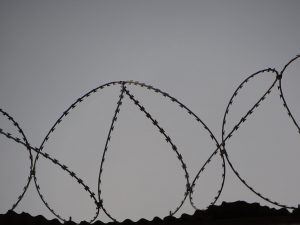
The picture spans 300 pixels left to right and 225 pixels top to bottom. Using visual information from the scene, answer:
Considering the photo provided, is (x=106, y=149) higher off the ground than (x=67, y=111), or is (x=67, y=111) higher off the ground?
(x=67, y=111)

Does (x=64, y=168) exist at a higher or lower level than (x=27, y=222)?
higher

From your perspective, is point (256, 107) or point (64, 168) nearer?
point (64, 168)

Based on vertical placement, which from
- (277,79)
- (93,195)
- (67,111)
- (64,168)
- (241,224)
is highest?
(277,79)

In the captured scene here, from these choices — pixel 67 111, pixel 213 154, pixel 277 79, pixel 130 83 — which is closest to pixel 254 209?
pixel 213 154

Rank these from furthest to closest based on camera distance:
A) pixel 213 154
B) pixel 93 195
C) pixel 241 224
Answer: pixel 213 154, pixel 93 195, pixel 241 224

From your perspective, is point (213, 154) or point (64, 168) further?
point (213, 154)

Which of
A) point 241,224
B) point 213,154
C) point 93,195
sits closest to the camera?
point 241,224

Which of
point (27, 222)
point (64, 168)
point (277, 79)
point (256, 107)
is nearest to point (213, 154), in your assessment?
point (256, 107)

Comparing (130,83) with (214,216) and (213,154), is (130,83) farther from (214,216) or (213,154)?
(214,216)

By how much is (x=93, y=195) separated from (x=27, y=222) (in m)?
1.00

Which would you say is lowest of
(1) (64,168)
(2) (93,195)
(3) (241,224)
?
(3) (241,224)

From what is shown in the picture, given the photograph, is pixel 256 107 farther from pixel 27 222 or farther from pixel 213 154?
pixel 27 222

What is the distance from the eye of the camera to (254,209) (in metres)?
5.79

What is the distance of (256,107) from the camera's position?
6.61 meters
